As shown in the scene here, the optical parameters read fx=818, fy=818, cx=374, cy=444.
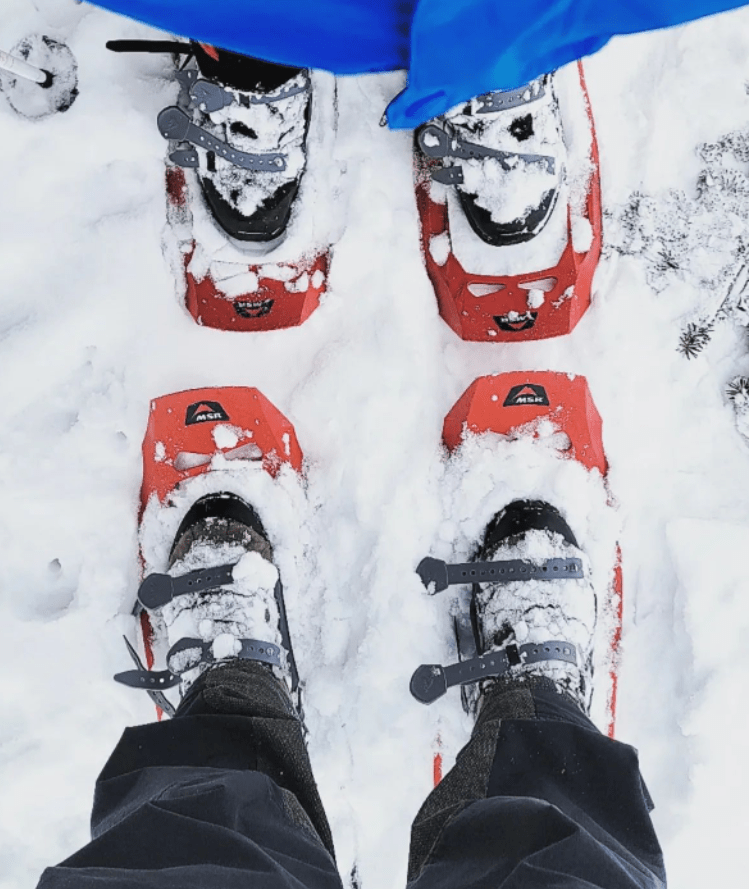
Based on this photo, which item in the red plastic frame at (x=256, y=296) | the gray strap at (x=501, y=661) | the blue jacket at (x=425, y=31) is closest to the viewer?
the blue jacket at (x=425, y=31)

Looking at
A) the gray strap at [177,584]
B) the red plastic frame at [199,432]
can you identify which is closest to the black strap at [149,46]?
the red plastic frame at [199,432]

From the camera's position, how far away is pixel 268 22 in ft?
2.23

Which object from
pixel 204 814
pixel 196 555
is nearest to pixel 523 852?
pixel 204 814

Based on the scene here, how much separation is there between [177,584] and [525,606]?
0.49 metres

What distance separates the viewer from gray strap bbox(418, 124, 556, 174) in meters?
1.15

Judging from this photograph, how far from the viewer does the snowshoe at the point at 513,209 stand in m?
1.15

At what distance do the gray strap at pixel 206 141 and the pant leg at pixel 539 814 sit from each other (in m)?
0.80

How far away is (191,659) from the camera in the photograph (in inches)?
43.8

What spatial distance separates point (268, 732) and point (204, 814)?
6.8 inches

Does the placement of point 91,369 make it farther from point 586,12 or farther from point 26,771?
point 586,12

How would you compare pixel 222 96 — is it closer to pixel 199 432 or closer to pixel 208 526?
pixel 199 432

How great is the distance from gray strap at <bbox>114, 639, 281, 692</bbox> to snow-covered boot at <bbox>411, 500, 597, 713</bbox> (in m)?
0.21

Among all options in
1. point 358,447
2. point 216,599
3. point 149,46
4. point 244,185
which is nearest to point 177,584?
point 216,599

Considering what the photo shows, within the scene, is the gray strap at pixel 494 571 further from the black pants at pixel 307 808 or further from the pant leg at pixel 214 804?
the pant leg at pixel 214 804
